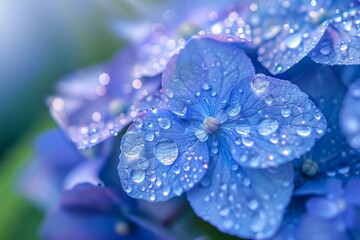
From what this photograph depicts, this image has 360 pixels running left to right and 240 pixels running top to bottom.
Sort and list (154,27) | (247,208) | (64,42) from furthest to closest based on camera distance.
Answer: (64,42) → (154,27) → (247,208)

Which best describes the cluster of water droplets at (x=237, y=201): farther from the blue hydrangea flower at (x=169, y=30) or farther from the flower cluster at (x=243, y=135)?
the blue hydrangea flower at (x=169, y=30)

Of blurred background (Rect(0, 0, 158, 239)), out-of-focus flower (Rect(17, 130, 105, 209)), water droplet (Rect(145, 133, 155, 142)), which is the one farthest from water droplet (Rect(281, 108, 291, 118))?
blurred background (Rect(0, 0, 158, 239))

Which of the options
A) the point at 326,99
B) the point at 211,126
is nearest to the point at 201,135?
the point at 211,126

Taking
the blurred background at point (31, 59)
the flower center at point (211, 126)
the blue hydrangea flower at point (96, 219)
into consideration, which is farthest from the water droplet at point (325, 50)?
the blurred background at point (31, 59)

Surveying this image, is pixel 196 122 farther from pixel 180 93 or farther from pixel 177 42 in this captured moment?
pixel 177 42

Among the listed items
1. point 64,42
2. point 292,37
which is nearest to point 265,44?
point 292,37
